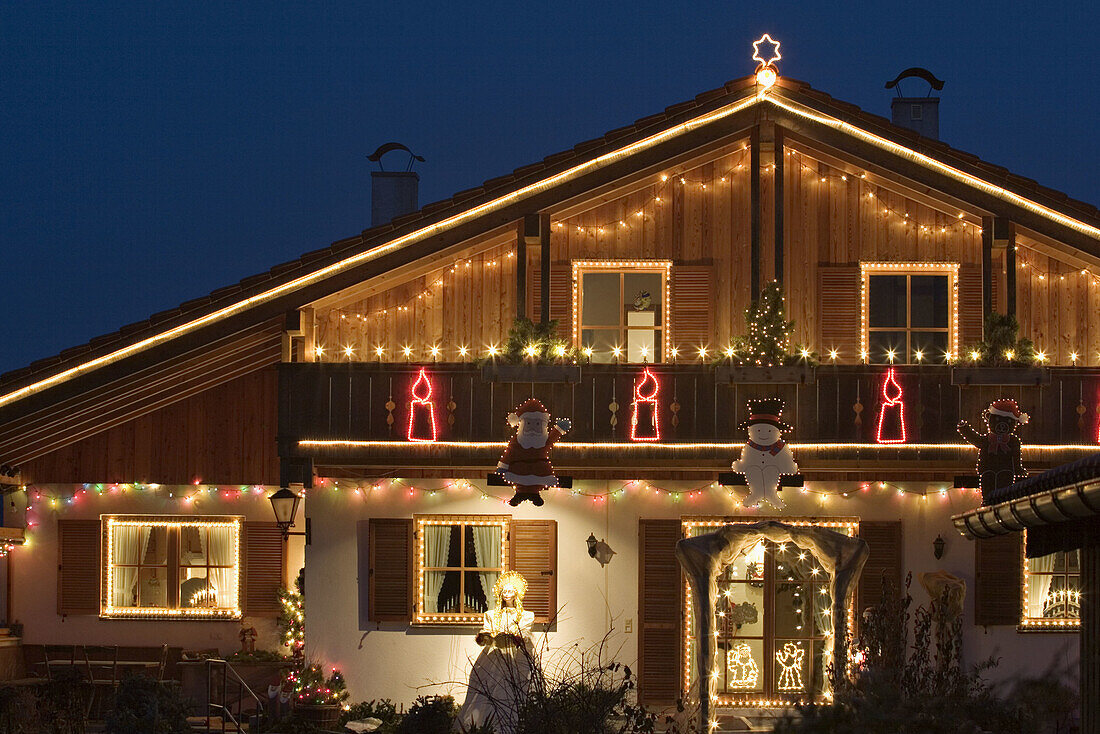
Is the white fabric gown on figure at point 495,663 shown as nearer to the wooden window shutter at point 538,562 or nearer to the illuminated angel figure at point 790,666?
the wooden window shutter at point 538,562

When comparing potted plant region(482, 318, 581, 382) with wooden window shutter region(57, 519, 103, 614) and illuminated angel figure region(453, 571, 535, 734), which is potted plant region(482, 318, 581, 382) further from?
wooden window shutter region(57, 519, 103, 614)

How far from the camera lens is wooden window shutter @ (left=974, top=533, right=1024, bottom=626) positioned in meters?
17.2

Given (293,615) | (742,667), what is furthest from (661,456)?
(293,615)

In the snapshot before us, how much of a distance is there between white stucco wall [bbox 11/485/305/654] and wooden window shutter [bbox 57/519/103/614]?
114 mm

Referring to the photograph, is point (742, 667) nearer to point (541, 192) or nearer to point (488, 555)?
point (488, 555)

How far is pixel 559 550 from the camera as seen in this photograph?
17.3 meters

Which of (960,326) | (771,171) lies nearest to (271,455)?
(771,171)

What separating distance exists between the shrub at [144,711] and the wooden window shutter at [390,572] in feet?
16.7

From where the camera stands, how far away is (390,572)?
1733 cm

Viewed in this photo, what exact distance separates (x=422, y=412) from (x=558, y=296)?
236 centimetres

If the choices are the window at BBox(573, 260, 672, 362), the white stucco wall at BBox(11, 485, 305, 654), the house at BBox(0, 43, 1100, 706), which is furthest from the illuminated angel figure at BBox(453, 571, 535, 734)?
the white stucco wall at BBox(11, 485, 305, 654)

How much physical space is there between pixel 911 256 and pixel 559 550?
5.71 metres

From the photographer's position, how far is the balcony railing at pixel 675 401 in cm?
1677

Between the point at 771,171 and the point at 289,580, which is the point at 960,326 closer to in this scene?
the point at 771,171
